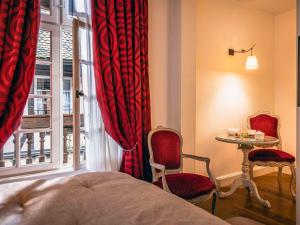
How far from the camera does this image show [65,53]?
8.97ft

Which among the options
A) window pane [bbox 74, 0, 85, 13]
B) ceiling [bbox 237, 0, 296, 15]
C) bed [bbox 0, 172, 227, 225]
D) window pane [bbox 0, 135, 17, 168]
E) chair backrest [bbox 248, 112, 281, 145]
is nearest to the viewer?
bed [bbox 0, 172, 227, 225]

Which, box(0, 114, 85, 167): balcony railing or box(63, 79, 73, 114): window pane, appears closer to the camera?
box(0, 114, 85, 167): balcony railing

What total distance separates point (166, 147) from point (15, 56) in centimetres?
165

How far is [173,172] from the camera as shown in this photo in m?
2.70

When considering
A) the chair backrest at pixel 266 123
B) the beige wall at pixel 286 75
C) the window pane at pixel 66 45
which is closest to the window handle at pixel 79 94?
the window pane at pixel 66 45

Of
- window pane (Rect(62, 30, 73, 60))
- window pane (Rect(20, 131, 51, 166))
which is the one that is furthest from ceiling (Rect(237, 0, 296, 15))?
window pane (Rect(20, 131, 51, 166))

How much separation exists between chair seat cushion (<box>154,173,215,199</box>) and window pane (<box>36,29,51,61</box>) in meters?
1.69

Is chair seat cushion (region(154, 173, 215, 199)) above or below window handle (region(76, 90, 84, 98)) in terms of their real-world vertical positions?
below

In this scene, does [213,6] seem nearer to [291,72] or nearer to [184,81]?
[184,81]

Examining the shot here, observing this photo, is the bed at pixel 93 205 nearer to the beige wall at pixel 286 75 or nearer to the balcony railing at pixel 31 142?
the balcony railing at pixel 31 142

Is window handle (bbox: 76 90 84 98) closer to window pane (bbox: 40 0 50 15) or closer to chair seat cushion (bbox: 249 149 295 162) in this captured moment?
window pane (bbox: 40 0 50 15)

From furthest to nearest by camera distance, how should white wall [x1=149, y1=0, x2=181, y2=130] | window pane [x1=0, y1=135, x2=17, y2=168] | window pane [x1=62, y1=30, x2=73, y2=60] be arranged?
white wall [x1=149, y1=0, x2=181, y2=130] < window pane [x1=62, y1=30, x2=73, y2=60] < window pane [x1=0, y1=135, x2=17, y2=168]

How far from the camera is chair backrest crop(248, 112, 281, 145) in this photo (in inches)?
143

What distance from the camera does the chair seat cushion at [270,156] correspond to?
3229 mm
